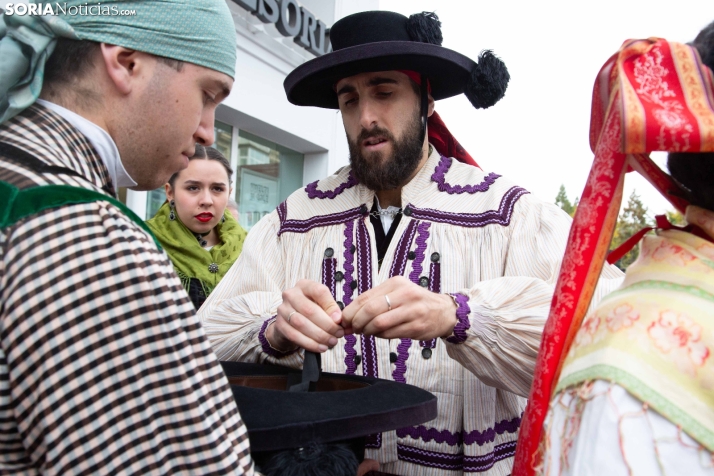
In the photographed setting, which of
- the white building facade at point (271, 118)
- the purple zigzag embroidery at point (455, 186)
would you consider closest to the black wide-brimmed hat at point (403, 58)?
the purple zigzag embroidery at point (455, 186)

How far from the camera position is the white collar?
1190 mm

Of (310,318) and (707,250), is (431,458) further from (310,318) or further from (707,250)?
(707,250)

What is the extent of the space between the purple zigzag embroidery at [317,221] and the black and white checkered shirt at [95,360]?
1.27 m

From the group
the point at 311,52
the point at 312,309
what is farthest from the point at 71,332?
the point at 311,52

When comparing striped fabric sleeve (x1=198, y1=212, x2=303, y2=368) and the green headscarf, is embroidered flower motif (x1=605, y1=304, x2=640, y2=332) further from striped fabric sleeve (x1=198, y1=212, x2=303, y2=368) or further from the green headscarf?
striped fabric sleeve (x1=198, y1=212, x2=303, y2=368)

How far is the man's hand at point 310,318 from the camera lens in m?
1.61

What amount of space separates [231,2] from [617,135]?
6478 millimetres

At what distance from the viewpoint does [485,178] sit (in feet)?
7.35

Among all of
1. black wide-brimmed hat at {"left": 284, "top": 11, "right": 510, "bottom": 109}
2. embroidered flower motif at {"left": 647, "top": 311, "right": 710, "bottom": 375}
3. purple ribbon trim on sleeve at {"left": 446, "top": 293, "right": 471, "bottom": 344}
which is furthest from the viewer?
black wide-brimmed hat at {"left": 284, "top": 11, "right": 510, "bottom": 109}

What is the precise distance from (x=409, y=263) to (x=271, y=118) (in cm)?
585

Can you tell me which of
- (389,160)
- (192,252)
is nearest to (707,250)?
(389,160)

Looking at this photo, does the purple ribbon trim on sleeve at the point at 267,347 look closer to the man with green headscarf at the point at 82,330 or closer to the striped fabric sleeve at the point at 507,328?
the striped fabric sleeve at the point at 507,328

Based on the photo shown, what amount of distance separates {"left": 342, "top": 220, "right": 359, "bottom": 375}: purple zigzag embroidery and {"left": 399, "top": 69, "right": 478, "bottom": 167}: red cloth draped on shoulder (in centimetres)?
59

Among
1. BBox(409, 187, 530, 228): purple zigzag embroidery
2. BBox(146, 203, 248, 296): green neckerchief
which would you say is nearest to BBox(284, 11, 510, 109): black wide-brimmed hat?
BBox(409, 187, 530, 228): purple zigzag embroidery
